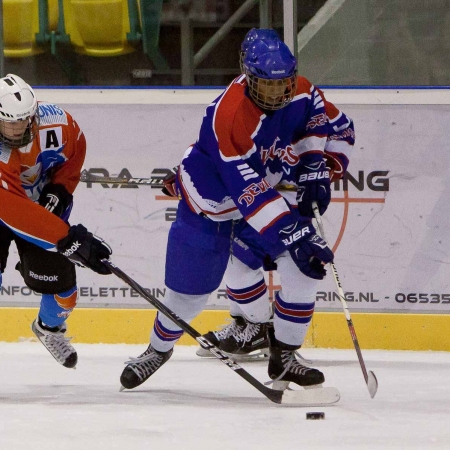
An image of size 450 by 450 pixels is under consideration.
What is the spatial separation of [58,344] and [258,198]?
1.02m

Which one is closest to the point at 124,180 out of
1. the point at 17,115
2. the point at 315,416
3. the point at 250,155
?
the point at 17,115

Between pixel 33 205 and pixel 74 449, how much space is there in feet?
3.04

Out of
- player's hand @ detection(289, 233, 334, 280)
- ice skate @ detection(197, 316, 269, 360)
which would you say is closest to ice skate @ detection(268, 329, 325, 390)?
player's hand @ detection(289, 233, 334, 280)

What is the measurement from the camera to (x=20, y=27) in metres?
4.62

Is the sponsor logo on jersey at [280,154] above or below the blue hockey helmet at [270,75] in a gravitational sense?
below

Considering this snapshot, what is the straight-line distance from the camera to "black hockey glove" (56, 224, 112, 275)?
3.17 meters

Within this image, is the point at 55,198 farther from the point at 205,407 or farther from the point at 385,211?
the point at 385,211

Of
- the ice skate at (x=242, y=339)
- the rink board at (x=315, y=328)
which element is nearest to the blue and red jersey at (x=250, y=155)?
the ice skate at (x=242, y=339)

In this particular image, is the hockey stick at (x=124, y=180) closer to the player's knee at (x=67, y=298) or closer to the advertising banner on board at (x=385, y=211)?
the advertising banner on board at (x=385, y=211)

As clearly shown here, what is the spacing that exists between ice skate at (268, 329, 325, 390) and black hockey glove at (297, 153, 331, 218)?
1.43 ft

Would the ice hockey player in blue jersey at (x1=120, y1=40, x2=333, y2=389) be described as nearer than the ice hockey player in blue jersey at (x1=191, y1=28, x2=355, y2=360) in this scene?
Yes

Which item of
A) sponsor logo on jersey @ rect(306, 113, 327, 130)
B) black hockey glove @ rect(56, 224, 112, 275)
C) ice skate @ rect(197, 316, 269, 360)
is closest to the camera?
black hockey glove @ rect(56, 224, 112, 275)

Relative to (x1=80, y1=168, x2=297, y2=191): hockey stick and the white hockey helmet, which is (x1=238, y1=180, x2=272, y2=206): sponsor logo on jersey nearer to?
the white hockey helmet

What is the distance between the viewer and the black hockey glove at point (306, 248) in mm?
3053
